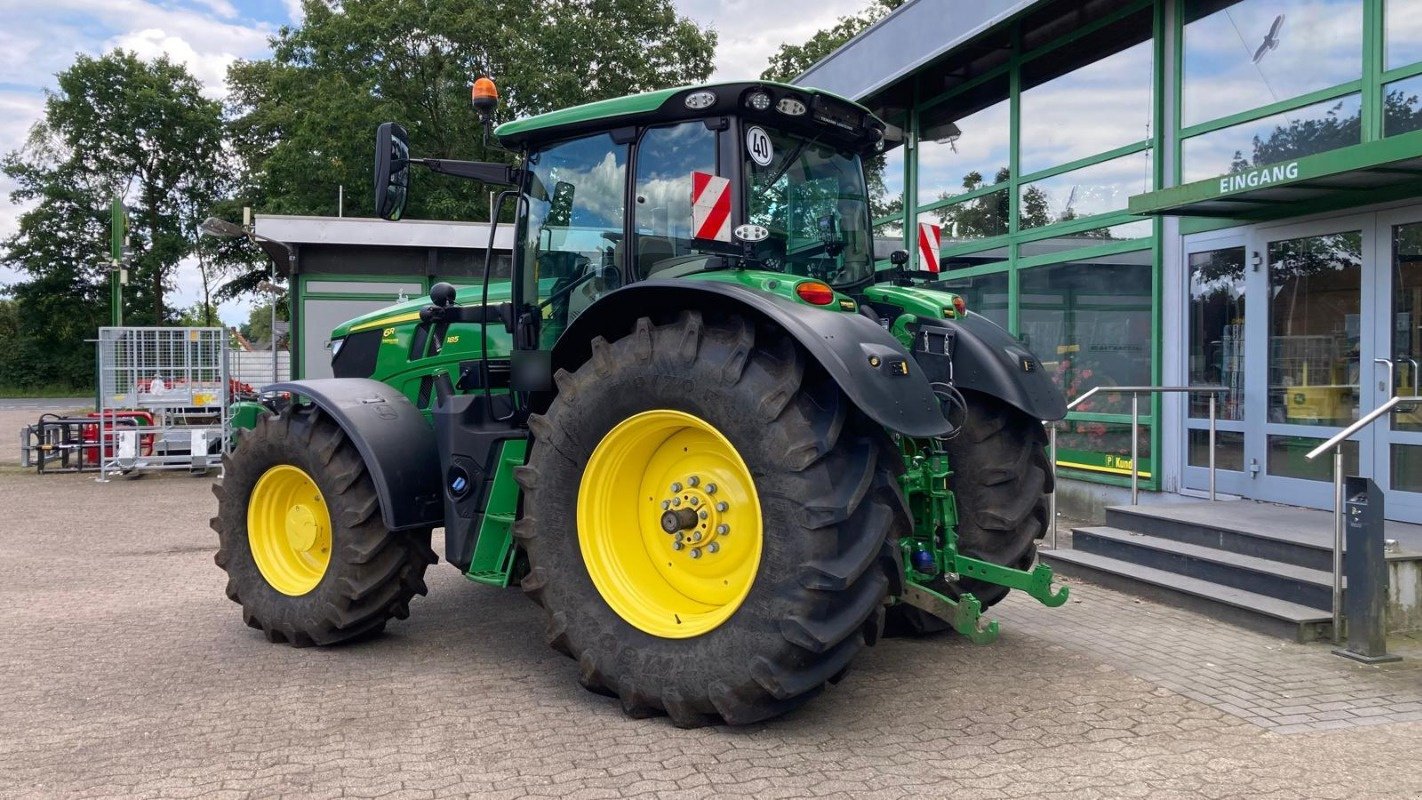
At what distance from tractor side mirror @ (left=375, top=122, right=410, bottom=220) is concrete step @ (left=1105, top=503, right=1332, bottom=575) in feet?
17.2

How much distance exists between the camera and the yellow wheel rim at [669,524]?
3826 millimetres

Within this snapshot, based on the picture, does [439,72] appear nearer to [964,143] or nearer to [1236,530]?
[964,143]

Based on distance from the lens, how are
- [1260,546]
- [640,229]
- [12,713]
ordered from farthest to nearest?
[1260,546], [640,229], [12,713]

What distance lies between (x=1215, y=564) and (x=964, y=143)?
667 cm

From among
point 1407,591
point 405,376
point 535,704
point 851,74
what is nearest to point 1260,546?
point 1407,591

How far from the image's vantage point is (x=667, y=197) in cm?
449

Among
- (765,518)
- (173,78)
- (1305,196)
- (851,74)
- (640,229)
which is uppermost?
(173,78)

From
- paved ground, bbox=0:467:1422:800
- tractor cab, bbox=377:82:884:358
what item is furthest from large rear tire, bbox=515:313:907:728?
tractor cab, bbox=377:82:884:358

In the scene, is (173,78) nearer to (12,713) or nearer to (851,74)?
(851,74)

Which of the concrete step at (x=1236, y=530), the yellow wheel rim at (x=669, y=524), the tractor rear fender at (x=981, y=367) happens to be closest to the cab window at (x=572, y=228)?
the yellow wheel rim at (x=669, y=524)

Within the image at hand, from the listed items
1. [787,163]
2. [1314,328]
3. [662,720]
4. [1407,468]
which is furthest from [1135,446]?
[662,720]

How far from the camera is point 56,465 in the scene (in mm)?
16047

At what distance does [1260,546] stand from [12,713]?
6444 millimetres

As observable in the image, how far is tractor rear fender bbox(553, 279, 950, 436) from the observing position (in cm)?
346
